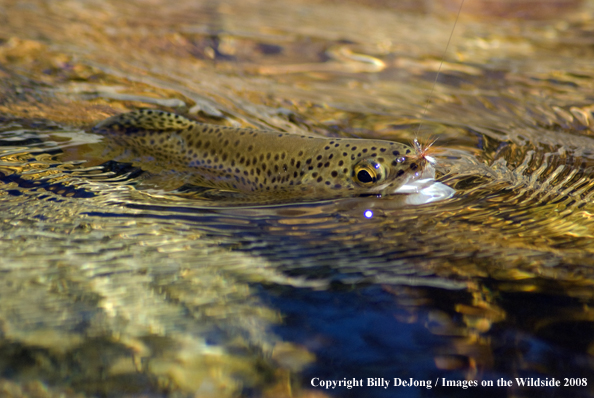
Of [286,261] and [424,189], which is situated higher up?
[424,189]

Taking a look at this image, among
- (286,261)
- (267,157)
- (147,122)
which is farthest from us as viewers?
(147,122)

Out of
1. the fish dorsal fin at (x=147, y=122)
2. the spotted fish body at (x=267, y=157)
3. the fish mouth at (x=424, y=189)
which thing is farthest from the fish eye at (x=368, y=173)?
the fish dorsal fin at (x=147, y=122)

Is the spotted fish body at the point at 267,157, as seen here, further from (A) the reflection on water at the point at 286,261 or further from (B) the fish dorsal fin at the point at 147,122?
(A) the reflection on water at the point at 286,261

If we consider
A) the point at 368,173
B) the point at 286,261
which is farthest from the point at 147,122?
the point at 286,261

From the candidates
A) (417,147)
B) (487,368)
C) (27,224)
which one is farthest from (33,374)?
(417,147)

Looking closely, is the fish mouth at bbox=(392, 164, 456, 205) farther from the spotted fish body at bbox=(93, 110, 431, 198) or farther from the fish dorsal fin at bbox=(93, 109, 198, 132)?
the fish dorsal fin at bbox=(93, 109, 198, 132)

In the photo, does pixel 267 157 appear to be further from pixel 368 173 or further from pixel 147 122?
pixel 147 122

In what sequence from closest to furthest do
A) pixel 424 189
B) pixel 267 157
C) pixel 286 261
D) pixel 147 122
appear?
1. pixel 286 261
2. pixel 424 189
3. pixel 267 157
4. pixel 147 122
